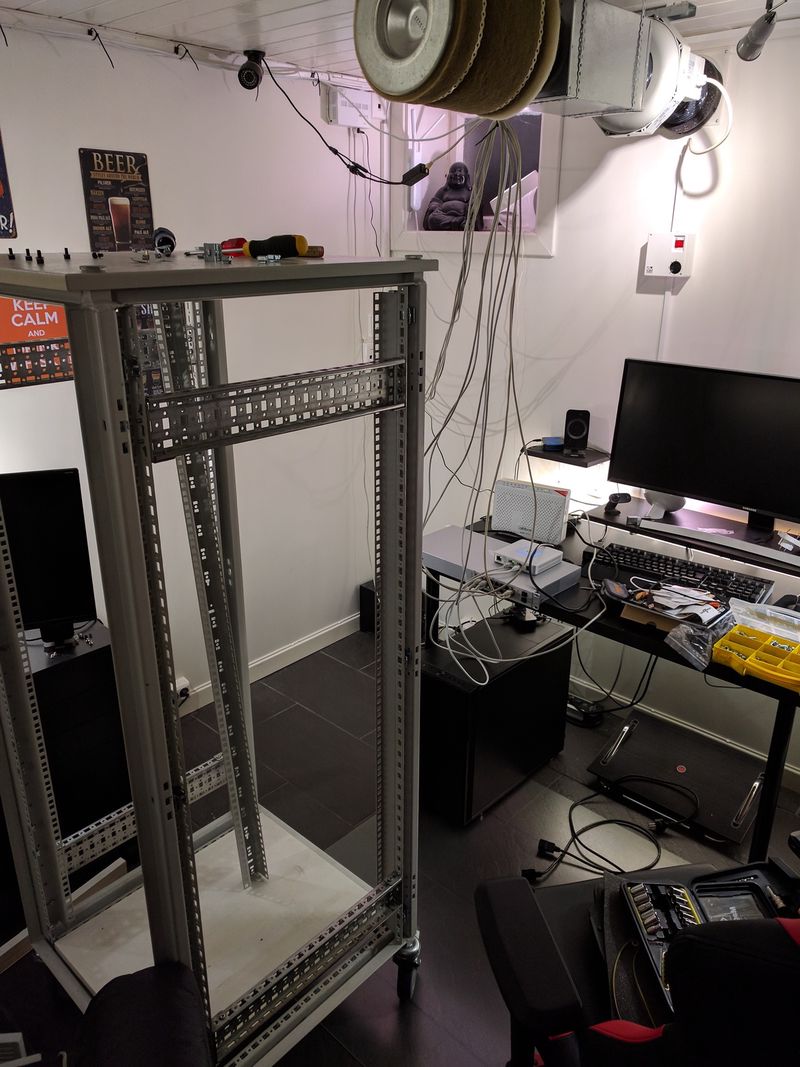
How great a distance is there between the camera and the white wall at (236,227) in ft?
7.51

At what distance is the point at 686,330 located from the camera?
102 inches

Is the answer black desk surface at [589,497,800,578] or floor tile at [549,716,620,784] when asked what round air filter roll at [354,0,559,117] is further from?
floor tile at [549,716,620,784]

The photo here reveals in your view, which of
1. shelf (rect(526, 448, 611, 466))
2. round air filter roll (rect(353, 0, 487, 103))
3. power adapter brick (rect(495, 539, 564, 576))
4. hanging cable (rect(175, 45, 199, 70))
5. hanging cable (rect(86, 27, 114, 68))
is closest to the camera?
round air filter roll (rect(353, 0, 487, 103))

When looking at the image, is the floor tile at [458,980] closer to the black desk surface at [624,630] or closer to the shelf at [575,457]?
the black desk surface at [624,630]

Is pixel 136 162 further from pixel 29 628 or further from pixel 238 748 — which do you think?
pixel 238 748

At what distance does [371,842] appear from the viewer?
2467 millimetres

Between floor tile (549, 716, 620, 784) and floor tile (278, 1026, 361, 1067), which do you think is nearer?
floor tile (278, 1026, 361, 1067)

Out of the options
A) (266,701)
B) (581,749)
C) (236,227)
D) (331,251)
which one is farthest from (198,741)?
(331,251)

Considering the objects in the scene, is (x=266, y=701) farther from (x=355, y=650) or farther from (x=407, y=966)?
(x=407, y=966)

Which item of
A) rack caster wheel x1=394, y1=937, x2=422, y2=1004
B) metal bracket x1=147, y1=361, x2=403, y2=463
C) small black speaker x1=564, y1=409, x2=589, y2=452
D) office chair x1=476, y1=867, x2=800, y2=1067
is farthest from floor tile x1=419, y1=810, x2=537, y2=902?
metal bracket x1=147, y1=361, x2=403, y2=463

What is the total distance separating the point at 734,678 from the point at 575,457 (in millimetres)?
1086

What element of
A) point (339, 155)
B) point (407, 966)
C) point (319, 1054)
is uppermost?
point (339, 155)

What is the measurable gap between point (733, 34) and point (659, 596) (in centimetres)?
164

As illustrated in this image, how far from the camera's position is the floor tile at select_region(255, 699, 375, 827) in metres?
2.66
